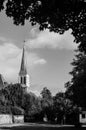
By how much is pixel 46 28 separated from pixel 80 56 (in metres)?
41.0

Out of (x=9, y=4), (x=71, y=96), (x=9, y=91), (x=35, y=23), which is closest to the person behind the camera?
(x=9, y=4)

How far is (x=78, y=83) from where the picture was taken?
4775 centimetres

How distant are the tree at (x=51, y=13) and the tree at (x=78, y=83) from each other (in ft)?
110

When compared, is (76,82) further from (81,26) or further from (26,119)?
(26,119)

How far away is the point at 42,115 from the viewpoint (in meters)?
93.6

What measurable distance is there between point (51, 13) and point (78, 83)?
36381 mm

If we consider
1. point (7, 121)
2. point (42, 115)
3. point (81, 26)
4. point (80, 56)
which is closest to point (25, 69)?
point (42, 115)

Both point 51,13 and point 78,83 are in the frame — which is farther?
point 78,83

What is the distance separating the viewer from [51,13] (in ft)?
39.3

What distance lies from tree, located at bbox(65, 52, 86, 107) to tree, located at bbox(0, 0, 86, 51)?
33.4m

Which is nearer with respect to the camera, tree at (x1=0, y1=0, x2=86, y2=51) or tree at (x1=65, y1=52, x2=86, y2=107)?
tree at (x1=0, y1=0, x2=86, y2=51)

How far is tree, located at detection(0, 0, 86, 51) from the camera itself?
11.7 meters

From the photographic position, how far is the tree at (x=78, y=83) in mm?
46781

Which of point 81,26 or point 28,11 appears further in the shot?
point 81,26
